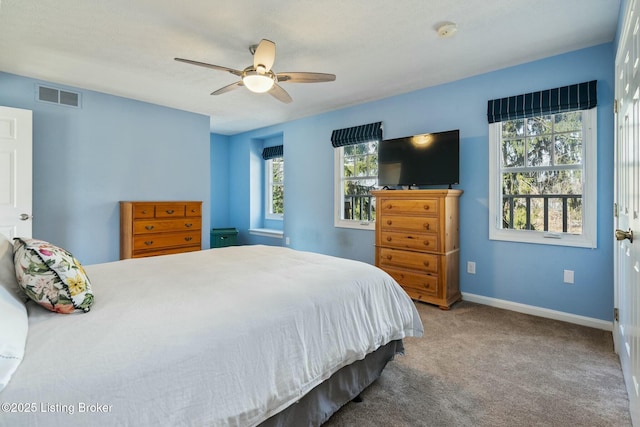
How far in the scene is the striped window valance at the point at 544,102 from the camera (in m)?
2.75

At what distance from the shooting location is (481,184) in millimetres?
3414

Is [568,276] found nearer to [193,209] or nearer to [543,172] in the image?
[543,172]

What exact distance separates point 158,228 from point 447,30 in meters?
3.68

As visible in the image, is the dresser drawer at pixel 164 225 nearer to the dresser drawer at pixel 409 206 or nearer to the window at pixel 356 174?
the window at pixel 356 174

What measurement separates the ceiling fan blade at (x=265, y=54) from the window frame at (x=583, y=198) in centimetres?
238

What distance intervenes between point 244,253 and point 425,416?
153 centimetres

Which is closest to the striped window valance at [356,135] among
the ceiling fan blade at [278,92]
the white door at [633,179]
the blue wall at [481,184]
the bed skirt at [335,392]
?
the blue wall at [481,184]

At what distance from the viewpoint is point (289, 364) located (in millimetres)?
1229

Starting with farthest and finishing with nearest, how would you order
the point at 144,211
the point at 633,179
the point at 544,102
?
the point at 144,211 → the point at 544,102 → the point at 633,179

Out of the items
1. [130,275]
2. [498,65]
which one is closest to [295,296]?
[130,275]

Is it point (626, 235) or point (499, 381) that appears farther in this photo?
point (499, 381)

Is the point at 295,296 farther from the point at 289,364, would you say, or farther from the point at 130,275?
the point at 130,275

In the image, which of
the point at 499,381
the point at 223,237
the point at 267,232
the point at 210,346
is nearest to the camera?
the point at 210,346

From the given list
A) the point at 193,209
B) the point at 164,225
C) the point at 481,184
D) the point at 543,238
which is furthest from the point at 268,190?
the point at 543,238
